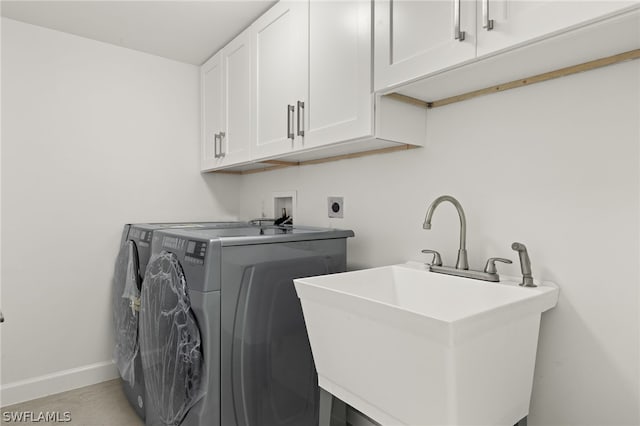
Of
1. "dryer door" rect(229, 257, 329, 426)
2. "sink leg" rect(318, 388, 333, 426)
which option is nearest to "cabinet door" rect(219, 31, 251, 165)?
"dryer door" rect(229, 257, 329, 426)

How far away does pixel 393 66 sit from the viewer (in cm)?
124

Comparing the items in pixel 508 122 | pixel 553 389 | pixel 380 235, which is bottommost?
pixel 553 389

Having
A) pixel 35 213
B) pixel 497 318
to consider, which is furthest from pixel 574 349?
pixel 35 213

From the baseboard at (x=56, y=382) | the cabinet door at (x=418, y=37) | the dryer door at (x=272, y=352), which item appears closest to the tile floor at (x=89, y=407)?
the baseboard at (x=56, y=382)

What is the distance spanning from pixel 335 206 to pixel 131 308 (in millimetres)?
1217

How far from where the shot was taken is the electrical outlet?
1970 millimetres

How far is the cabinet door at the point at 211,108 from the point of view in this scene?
241cm

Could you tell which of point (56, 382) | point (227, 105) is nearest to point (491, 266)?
point (227, 105)

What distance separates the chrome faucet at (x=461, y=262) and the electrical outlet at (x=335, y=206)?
675mm

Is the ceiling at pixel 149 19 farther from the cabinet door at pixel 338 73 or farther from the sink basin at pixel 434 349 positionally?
the sink basin at pixel 434 349

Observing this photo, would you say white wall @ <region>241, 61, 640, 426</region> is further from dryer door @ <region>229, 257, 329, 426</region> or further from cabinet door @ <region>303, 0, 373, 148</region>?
dryer door @ <region>229, 257, 329, 426</region>

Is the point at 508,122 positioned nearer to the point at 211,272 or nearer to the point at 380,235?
the point at 380,235

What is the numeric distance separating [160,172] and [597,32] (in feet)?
8.10

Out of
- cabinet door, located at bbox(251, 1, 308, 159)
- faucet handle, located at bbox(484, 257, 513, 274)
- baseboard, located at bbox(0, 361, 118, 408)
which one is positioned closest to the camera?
faucet handle, located at bbox(484, 257, 513, 274)
